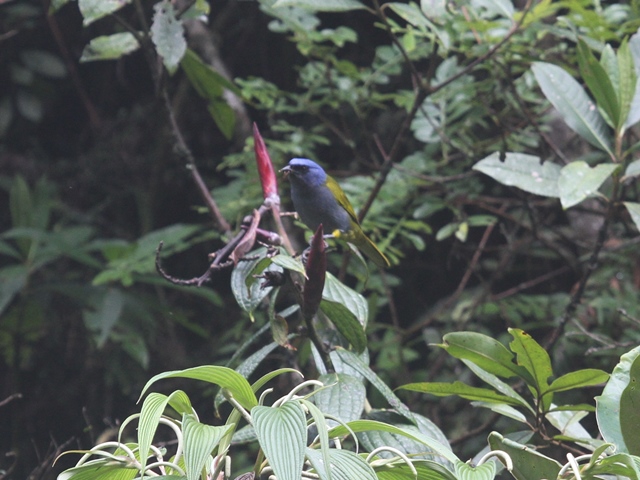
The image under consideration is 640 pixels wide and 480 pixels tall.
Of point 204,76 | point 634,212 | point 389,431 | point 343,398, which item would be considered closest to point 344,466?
point 389,431

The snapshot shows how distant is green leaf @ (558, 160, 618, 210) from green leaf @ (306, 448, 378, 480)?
3.60ft

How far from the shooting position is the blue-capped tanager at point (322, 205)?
2223 mm

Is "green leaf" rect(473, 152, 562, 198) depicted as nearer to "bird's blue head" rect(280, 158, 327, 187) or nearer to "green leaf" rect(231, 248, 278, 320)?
"bird's blue head" rect(280, 158, 327, 187)

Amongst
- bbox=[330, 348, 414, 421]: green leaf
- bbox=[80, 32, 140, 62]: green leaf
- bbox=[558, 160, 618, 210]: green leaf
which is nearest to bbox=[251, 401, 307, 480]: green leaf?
bbox=[330, 348, 414, 421]: green leaf

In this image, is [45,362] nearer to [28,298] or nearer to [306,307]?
[28,298]

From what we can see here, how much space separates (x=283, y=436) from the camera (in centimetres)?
89

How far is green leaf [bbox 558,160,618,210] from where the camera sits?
186 cm

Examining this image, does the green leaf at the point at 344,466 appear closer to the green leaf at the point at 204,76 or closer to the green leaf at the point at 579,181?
the green leaf at the point at 579,181

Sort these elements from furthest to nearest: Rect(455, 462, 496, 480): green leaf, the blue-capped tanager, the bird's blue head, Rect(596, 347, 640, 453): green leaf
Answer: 1. the bird's blue head
2. the blue-capped tanager
3. Rect(596, 347, 640, 453): green leaf
4. Rect(455, 462, 496, 480): green leaf

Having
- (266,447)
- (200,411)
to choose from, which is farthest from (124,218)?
(266,447)

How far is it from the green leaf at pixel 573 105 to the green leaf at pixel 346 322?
3.28 ft

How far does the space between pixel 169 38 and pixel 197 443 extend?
1.46 meters

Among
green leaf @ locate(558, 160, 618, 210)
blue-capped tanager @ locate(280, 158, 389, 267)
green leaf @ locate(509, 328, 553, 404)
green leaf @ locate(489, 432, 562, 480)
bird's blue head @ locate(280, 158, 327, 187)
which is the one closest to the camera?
green leaf @ locate(489, 432, 562, 480)

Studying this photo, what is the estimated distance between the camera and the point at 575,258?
10.8 ft
